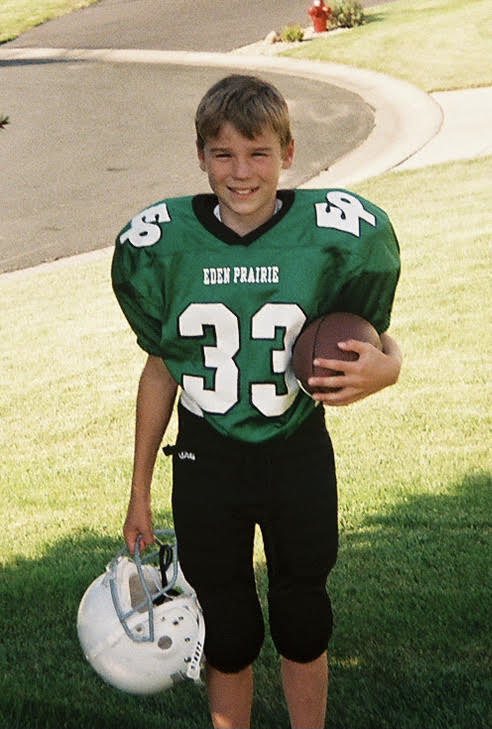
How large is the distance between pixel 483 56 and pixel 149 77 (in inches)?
225

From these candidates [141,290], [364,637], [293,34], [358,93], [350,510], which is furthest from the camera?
[293,34]

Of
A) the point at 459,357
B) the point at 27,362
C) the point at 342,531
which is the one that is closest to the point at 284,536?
the point at 342,531

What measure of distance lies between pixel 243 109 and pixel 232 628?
1314 millimetres

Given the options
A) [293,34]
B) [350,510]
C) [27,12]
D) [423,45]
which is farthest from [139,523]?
[27,12]

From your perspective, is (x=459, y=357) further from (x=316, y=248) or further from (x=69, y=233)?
(x=69, y=233)

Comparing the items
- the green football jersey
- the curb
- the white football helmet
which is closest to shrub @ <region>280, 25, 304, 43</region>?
the curb

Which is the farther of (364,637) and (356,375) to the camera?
(364,637)

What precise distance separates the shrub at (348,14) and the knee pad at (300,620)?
2249 cm

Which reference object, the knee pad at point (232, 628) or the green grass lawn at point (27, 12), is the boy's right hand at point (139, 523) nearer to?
the knee pad at point (232, 628)

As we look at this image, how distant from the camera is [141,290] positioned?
126 inches

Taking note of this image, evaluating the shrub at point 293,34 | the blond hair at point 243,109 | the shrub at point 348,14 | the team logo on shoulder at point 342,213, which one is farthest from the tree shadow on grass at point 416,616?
the shrub at point 348,14

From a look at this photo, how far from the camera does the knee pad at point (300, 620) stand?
326 centimetres

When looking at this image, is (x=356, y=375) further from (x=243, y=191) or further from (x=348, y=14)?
(x=348, y=14)

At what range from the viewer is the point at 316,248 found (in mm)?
3111
